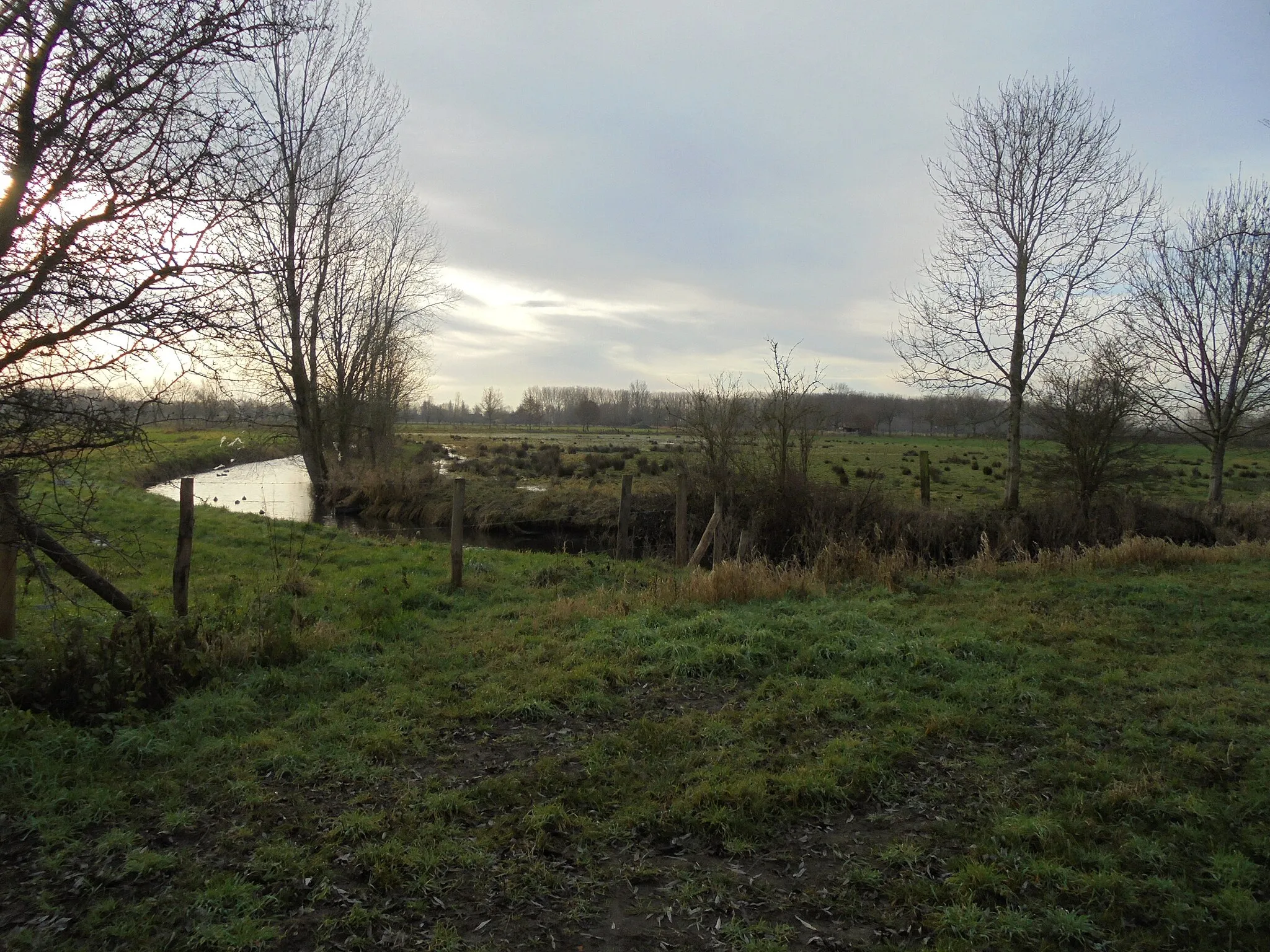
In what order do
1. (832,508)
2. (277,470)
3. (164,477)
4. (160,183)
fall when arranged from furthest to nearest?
(277,470)
(164,477)
(832,508)
(160,183)

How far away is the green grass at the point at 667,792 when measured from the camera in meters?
3.36

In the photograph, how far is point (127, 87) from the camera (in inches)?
184

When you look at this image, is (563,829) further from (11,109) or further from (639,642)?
(11,109)

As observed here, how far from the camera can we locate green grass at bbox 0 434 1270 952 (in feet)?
11.0

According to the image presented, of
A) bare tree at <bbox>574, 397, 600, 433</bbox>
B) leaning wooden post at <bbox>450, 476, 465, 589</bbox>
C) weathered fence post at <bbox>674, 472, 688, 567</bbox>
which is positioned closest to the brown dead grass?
weathered fence post at <bbox>674, 472, 688, 567</bbox>

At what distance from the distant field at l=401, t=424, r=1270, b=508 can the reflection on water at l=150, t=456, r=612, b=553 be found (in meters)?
3.20

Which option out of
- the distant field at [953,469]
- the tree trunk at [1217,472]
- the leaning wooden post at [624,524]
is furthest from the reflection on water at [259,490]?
the tree trunk at [1217,472]

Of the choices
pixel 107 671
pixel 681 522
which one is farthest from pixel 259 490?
pixel 107 671

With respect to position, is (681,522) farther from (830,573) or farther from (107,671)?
(107,671)

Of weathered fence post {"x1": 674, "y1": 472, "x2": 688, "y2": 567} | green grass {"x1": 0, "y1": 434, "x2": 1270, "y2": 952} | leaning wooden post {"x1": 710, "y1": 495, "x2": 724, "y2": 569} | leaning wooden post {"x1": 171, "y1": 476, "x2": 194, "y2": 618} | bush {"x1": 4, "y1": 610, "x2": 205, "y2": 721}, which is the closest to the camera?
green grass {"x1": 0, "y1": 434, "x2": 1270, "y2": 952}

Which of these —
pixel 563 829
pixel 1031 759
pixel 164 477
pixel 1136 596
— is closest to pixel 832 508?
pixel 1136 596

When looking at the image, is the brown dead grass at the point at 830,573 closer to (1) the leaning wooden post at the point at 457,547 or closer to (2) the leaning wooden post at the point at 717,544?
(2) the leaning wooden post at the point at 717,544

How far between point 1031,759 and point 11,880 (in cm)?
582

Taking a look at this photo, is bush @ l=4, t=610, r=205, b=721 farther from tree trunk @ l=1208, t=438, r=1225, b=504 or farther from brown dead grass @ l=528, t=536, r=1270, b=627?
tree trunk @ l=1208, t=438, r=1225, b=504
